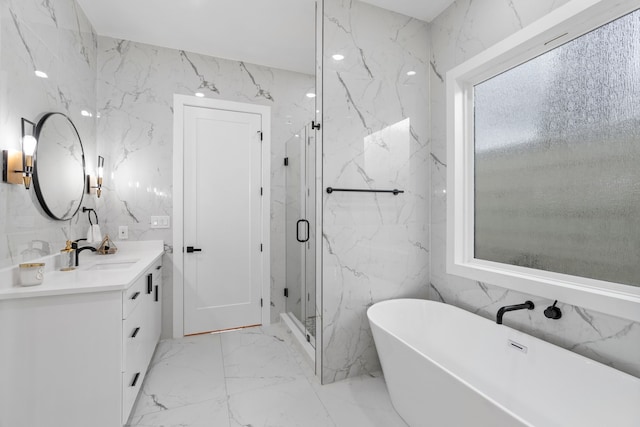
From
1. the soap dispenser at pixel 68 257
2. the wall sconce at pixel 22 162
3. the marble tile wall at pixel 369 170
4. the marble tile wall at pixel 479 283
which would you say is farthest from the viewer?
the marble tile wall at pixel 369 170

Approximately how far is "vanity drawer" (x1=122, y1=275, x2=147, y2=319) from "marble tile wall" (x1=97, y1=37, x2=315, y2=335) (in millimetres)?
861

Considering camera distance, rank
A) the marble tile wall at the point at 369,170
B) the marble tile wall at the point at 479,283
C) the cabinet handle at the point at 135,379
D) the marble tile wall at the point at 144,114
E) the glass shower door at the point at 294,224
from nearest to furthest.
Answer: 1. the marble tile wall at the point at 479,283
2. the cabinet handle at the point at 135,379
3. the marble tile wall at the point at 369,170
4. the marble tile wall at the point at 144,114
5. the glass shower door at the point at 294,224

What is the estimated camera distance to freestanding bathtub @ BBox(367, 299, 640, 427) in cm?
117

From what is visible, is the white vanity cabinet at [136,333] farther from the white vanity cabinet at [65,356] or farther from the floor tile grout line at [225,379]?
the floor tile grout line at [225,379]

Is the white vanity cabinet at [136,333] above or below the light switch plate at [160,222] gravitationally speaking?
below

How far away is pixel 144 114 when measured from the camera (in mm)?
2717

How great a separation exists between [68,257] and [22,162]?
75cm

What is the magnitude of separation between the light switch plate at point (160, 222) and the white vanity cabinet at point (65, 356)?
1279 millimetres

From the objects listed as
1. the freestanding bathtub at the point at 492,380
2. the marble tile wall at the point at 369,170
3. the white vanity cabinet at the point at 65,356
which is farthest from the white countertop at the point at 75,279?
the freestanding bathtub at the point at 492,380

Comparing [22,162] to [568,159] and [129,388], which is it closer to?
[129,388]

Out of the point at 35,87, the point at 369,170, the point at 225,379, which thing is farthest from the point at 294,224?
the point at 35,87

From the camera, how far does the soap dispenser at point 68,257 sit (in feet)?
6.31

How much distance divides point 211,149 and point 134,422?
7.45ft

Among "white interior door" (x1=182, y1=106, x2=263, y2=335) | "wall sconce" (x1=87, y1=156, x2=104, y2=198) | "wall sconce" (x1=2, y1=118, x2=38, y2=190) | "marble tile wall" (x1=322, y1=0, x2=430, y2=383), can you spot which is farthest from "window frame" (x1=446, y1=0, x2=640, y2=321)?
"wall sconce" (x1=87, y1=156, x2=104, y2=198)
